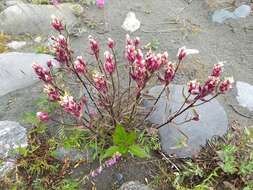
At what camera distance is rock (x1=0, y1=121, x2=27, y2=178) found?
3.03m

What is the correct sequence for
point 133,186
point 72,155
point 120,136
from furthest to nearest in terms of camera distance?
point 72,155, point 133,186, point 120,136

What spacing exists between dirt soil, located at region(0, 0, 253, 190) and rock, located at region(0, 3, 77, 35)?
0.69 ft

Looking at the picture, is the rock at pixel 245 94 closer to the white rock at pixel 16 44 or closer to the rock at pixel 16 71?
the rock at pixel 16 71

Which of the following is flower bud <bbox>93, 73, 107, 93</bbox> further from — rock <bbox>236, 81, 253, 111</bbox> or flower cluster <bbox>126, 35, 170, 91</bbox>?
rock <bbox>236, 81, 253, 111</bbox>

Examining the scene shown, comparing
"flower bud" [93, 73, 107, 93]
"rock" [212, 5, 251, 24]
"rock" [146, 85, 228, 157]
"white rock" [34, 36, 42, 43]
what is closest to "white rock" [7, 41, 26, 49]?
"white rock" [34, 36, 42, 43]

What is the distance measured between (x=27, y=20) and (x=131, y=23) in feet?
3.28

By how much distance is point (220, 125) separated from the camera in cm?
319

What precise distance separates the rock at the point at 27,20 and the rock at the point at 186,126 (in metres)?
1.44

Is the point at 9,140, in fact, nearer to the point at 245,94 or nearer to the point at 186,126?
the point at 186,126

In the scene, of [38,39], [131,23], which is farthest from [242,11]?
[38,39]

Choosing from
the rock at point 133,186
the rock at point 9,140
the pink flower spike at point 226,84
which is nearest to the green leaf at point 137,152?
the rock at point 133,186

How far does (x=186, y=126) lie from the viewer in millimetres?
3117

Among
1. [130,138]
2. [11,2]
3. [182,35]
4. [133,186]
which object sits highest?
[11,2]

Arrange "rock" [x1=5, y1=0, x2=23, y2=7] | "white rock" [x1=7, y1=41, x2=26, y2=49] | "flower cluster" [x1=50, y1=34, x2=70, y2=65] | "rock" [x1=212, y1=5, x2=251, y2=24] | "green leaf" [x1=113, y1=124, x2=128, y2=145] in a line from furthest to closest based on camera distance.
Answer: "rock" [x1=5, y1=0, x2=23, y2=7] < "rock" [x1=212, y1=5, x2=251, y2=24] < "white rock" [x1=7, y1=41, x2=26, y2=49] < "flower cluster" [x1=50, y1=34, x2=70, y2=65] < "green leaf" [x1=113, y1=124, x2=128, y2=145]
